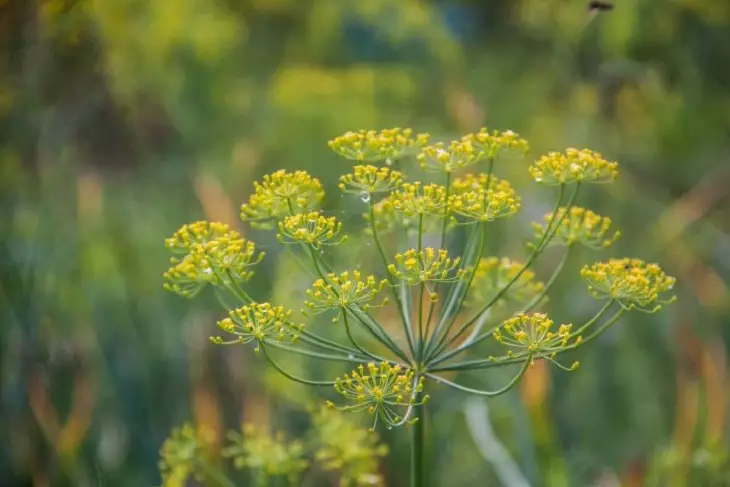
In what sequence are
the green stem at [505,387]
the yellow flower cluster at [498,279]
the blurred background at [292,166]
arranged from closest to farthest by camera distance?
the green stem at [505,387], the yellow flower cluster at [498,279], the blurred background at [292,166]

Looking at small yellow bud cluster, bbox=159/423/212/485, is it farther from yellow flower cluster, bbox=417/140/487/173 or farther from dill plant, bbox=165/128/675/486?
yellow flower cluster, bbox=417/140/487/173

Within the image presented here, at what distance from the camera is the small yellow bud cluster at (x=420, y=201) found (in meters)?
0.53

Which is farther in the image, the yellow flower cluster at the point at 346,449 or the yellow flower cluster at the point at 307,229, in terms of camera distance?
the yellow flower cluster at the point at 346,449

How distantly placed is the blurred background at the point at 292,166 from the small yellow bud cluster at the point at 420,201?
0.64 m

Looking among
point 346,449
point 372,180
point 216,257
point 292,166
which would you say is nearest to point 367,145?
point 372,180

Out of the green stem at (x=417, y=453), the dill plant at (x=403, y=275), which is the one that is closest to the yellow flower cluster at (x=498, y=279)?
the dill plant at (x=403, y=275)

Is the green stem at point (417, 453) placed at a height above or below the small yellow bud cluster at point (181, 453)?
above

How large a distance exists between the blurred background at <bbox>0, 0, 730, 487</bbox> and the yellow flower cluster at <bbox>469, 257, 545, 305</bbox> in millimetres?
481

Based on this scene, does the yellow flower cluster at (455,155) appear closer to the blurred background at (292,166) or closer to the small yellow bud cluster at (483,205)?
the small yellow bud cluster at (483,205)

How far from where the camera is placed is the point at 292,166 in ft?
4.81

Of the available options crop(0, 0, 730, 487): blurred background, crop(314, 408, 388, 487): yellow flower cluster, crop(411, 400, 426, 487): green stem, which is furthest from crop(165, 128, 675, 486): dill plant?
crop(0, 0, 730, 487): blurred background

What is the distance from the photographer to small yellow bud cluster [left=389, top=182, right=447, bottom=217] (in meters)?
0.53

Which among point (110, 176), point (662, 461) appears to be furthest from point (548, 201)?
point (110, 176)

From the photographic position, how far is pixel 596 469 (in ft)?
4.20
